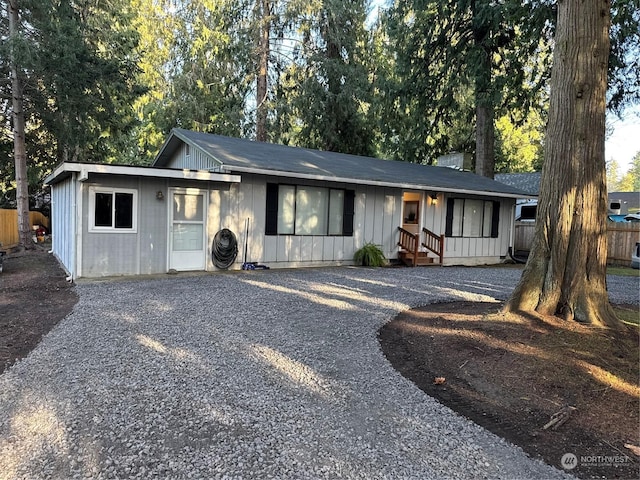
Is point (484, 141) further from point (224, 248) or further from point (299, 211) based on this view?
point (224, 248)

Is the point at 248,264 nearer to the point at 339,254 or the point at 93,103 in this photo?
the point at 339,254

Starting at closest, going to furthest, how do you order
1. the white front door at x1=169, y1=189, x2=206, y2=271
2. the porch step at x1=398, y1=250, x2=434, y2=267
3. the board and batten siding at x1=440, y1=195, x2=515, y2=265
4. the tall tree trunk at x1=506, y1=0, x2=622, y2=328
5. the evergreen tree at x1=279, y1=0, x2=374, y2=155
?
the tall tree trunk at x1=506, y1=0, x2=622, y2=328, the white front door at x1=169, y1=189, x2=206, y2=271, the porch step at x1=398, y1=250, x2=434, y2=267, the board and batten siding at x1=440, y1=195, x2=515, y2=265, the evergreen tree at x1=279, y1=0, x2=374, y2=155

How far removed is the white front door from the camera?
30.0 feet

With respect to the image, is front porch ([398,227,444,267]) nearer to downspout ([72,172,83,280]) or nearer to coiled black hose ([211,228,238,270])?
coiled black hose ([211,228,238,270])

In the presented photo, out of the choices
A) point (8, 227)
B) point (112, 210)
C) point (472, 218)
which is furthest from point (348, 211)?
point (8, 227)

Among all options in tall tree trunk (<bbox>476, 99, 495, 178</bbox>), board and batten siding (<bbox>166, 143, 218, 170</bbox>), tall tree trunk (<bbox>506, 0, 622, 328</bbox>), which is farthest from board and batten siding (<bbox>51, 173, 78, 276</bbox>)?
tall tree trunk (<bbox>476, 99, 495, 178</bbox>)

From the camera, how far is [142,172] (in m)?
8.24

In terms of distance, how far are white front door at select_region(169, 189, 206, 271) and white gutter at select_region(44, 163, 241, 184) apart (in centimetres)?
58

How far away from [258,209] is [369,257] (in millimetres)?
3268

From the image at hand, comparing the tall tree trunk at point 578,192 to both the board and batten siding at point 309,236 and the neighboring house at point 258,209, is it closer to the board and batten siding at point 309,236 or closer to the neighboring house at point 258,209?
the neighboring house at point 258,209

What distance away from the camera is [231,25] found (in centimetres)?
1909

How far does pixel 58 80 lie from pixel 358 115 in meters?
12.2

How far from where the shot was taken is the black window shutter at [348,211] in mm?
11258

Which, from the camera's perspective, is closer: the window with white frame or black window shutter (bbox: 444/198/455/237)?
the window with white frame
